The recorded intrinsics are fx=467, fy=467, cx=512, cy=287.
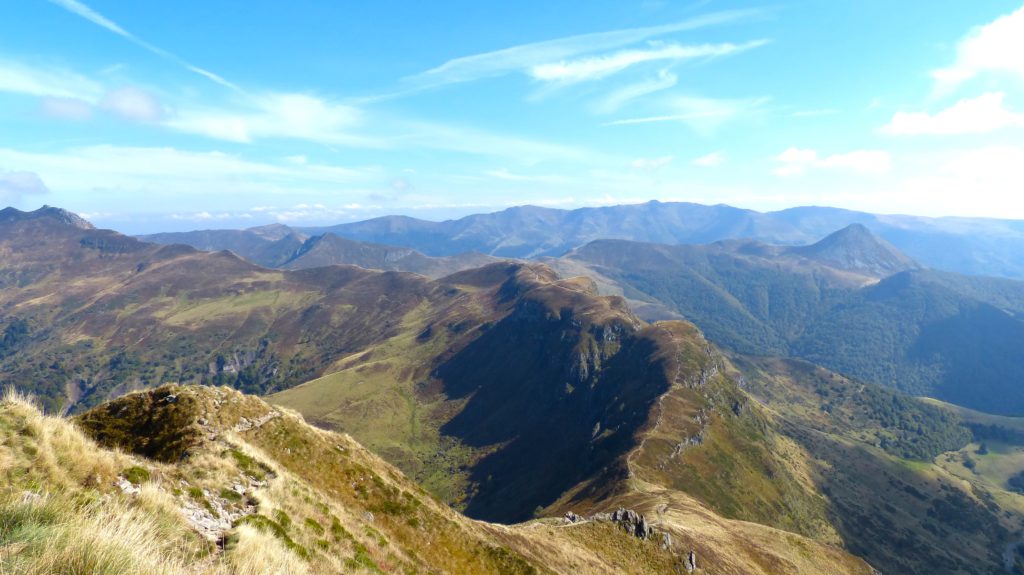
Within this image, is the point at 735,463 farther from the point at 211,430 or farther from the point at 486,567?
the point at 211,430

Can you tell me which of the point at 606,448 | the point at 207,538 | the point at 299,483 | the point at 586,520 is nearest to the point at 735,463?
Answer: the point at 606,448

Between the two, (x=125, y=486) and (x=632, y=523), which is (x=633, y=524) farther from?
(x=125, y=486)

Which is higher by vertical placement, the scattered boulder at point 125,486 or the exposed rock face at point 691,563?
the scattered boulder at point 125,486

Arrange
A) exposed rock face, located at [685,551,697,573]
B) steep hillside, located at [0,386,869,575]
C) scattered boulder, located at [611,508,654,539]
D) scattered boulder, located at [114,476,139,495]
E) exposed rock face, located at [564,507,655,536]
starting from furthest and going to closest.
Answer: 1. scattered boulder, located at [611,508,654,539]
2. exposed rock face, located at [564,507,655,536]
3. exposed rock face, located at [685,551,697,573]
4. scattered boulder, located at [114,476,139,495]
5. steep hillside, located at [0,386,869,575]

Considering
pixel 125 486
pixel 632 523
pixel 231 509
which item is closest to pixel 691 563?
pixel 632 523

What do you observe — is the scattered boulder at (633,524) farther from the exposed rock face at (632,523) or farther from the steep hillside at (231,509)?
the steep hillside at (231,509)

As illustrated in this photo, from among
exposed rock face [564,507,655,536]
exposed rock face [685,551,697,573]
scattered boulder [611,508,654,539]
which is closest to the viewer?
exposed rock face [685,551,697,573]

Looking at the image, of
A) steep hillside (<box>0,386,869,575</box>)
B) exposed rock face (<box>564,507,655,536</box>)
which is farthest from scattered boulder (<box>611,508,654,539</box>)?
steep hillside (<box>0,386,869,575</box>)

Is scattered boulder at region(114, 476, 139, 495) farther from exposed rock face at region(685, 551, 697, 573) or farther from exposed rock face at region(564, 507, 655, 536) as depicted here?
exposed rock face at region(685, 551, 697, 573)

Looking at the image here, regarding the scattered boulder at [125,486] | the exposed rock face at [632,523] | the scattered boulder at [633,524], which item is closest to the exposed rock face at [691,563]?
the exposed rock face at [632,523]
